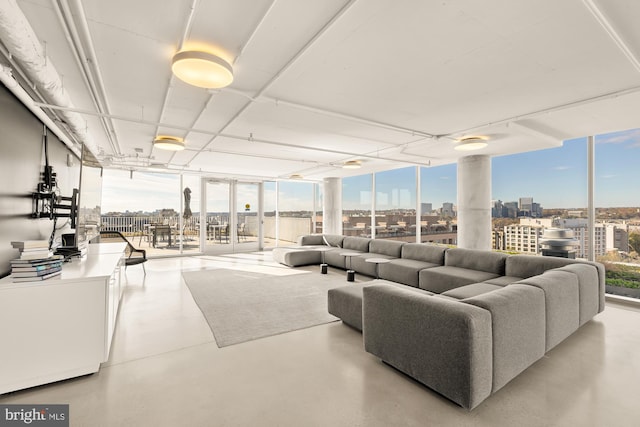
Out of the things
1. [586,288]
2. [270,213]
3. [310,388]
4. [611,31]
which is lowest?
[310,388]

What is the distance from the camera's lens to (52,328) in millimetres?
2252

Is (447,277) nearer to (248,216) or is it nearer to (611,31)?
(611,31)

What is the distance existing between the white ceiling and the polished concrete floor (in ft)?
8.65

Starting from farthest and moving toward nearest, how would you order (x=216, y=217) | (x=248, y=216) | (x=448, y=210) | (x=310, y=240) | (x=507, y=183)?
(x=248, y=216) → (x=216, y=217) → (x=310, y=240) → (x=448, y=210) → (x=507, y=183)

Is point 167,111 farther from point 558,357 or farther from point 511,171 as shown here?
point 511,171

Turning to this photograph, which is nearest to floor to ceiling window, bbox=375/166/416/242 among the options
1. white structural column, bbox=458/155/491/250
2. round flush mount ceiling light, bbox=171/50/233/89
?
white structural column, bbox=458/155/491/250

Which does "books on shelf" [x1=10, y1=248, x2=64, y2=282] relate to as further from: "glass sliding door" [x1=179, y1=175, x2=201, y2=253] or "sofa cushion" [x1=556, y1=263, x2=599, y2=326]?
"glass sliding door" [x1=179, y1=175, x2=201, y2=253]

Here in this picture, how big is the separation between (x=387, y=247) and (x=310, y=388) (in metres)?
4.59

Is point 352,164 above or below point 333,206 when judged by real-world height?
above

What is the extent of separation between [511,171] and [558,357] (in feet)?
16.5

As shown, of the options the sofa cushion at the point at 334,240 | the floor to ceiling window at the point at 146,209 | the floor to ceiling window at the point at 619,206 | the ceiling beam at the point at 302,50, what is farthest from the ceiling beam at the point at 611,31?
the floor to ceiling window at the point at 146,209

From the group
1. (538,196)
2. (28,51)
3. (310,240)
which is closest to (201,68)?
(28,51)

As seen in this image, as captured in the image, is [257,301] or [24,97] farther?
[257,301]

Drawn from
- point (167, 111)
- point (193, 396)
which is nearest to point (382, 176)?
point (167, 111)
